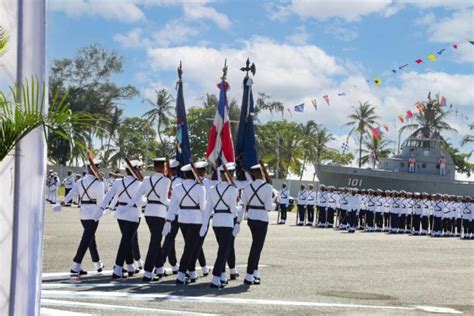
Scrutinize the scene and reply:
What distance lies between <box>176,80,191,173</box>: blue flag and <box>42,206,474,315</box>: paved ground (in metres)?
2.08

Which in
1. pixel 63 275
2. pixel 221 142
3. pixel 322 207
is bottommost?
pixel 63 275

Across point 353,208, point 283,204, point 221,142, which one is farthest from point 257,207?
point 283,204

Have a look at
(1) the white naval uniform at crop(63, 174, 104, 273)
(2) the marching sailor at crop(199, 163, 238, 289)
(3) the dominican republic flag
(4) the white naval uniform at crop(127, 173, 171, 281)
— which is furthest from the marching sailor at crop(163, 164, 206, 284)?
(3) the dominican republic flag

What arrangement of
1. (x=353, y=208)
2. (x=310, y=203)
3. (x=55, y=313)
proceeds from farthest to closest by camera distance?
1. (x=310, y=203)
2. (x=353, y=208)
3. (x=55, y=313)

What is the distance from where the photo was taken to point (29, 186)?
684 centimetres

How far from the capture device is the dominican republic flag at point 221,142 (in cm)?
1555

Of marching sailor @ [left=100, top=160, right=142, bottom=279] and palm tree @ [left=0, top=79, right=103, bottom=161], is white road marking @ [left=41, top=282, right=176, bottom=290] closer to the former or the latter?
marching sailor @ [left=100, top=160, right=142, bottom=279]

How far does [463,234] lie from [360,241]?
1014 centimetres

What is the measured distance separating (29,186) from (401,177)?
44734 mm

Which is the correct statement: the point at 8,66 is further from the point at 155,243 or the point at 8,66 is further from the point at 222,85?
the point at 222,85

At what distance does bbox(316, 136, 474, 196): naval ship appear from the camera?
164 ft

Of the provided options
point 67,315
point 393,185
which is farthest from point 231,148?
point 393,185

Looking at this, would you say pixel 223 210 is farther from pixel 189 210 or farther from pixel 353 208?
pixel 353 208

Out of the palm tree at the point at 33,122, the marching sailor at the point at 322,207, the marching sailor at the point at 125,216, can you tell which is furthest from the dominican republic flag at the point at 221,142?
the marching sailor at the point at 322,207
